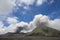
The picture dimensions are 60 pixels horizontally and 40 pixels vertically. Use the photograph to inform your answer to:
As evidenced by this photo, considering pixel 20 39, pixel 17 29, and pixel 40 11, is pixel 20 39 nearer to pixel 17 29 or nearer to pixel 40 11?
pixel 17 29

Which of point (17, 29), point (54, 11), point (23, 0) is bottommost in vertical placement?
point (17, 29)

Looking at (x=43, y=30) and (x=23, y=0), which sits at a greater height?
(x=23, y=0)

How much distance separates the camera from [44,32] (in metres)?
3.34

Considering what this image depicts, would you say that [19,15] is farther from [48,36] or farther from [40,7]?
[48,36]

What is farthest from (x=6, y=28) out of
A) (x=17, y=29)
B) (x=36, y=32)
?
(x=36, y=32)

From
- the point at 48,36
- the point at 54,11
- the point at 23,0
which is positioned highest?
the point at 23,0

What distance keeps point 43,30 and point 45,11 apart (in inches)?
15.8

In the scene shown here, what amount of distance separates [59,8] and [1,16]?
1.25m

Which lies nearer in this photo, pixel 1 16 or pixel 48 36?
pixel 48 36

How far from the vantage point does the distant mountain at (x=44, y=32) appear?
3312 mm

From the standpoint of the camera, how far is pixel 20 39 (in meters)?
3.38

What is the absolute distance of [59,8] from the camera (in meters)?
3.38

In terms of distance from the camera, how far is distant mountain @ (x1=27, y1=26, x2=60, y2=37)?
3312mm

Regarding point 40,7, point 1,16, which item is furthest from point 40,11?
point 1,16
